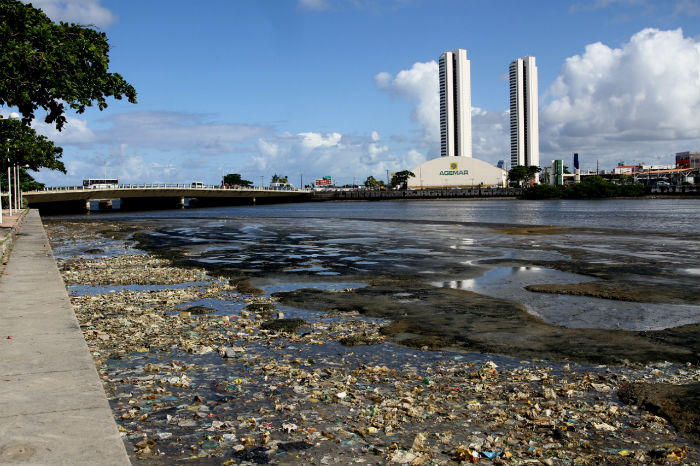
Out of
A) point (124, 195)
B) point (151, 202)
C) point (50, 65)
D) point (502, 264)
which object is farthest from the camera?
point (151, 202)

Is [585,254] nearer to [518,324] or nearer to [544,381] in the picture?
[518,324]

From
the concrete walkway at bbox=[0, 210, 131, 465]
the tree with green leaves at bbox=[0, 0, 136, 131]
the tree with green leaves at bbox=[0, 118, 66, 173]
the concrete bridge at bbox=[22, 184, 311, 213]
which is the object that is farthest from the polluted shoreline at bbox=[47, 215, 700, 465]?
the concrete bridge at bbox=[22, 184, 311, 213]

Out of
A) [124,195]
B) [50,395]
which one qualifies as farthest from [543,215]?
[124,195]

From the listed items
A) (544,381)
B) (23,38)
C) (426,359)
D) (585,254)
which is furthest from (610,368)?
(585,254)

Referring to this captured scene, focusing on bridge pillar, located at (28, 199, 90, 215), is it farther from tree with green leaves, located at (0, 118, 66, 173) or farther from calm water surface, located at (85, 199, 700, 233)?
tree with green leaves, located at (0, 118, 66, 173)

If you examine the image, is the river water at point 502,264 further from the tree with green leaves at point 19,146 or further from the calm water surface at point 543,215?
the calm water surface at point 543,215

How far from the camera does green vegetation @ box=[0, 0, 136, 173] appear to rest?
17.3m

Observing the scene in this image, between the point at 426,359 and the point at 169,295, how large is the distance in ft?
30.7

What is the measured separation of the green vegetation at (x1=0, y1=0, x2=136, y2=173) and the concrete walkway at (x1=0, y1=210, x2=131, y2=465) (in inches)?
321

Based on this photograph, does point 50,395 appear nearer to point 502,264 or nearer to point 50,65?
point 50,65

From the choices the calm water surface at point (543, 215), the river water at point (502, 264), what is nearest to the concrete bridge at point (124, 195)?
the calm water surface at point (543, 215)

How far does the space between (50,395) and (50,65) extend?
45.6ft

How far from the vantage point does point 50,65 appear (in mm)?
17719

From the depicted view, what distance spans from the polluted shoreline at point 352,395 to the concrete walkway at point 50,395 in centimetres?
70
